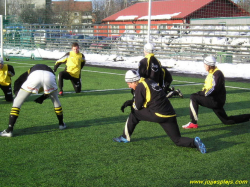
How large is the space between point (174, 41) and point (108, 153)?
21.5 meters

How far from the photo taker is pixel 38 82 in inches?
288

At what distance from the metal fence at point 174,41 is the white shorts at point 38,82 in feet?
52.7

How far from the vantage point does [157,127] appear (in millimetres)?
8281

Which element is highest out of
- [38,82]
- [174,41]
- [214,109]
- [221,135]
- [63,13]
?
Answer: [63,13]

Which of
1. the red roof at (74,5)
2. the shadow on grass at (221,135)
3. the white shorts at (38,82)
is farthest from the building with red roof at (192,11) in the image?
the white shorts at (38,82)

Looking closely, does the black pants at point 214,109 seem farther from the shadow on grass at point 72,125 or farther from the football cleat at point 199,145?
the football cleat at point 199,145

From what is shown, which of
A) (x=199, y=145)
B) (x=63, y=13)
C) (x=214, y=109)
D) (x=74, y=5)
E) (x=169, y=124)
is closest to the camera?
(x=199, y=145)

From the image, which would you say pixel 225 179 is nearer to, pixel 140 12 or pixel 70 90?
pixel 70 90

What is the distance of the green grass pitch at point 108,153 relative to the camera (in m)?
5.23

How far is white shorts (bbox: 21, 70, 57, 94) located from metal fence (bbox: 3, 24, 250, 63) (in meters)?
16.1

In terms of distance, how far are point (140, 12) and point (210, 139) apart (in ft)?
114

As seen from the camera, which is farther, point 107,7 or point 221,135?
point 107,7

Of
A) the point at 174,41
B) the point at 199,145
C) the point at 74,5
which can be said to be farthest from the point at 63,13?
the point at 199,145

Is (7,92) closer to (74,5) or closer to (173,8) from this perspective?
(173,8)
